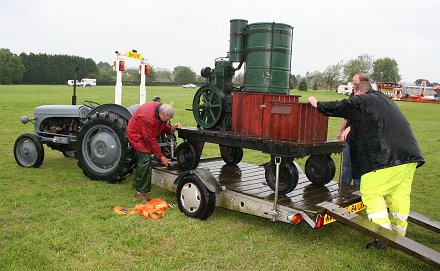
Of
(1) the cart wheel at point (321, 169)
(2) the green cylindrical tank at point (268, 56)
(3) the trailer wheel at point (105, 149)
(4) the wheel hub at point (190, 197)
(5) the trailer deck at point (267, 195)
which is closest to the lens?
(5) the trailer deck at point (267, 195)

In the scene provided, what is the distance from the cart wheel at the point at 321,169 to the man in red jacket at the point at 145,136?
2.17 meters

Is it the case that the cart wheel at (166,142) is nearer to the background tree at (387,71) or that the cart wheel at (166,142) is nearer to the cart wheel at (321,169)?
the cart wheel at (321,169)

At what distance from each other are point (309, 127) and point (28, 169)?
5.58 meters

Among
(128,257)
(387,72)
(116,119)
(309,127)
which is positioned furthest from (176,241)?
(387,72)

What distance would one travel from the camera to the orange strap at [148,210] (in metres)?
5.33

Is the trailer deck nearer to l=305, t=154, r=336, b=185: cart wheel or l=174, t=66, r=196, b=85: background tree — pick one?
l=305, t=154, r=336, b=185: cart wheel

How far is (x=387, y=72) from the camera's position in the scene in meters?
89.8

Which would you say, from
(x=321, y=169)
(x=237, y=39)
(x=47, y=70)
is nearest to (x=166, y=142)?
(x=237, y=39)

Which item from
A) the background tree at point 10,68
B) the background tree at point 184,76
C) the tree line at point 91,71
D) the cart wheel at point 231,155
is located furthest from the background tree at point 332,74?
the cart wheel at point 231,155

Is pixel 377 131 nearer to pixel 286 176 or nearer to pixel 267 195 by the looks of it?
pixel 286 176

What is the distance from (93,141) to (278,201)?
3.54 meters

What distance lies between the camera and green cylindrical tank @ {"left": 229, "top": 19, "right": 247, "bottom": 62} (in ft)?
19.3

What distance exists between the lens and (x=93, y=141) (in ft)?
22.4

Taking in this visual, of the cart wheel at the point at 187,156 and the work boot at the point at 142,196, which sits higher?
the cart wheel at the point at 187,156
